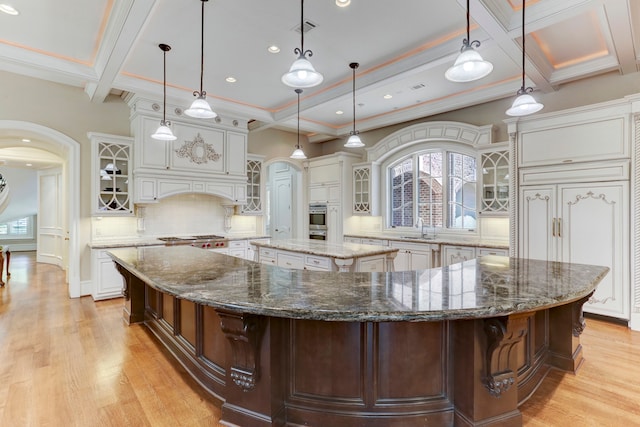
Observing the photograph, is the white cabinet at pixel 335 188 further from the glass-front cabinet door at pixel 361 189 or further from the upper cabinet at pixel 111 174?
the upper cabinet at pixel 111 174

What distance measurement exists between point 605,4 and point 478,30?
950mm

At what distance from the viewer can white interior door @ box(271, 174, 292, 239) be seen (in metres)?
7.98

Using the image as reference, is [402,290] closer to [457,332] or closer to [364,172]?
[457,332]

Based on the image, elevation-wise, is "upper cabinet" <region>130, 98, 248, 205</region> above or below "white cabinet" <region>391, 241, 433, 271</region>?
above

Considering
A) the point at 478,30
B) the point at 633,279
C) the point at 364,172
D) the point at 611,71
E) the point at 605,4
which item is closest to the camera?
the point at 605,4

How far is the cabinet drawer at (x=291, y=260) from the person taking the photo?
4047 millimetres

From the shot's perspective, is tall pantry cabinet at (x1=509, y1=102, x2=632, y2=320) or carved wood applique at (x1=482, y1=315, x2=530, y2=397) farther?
tall pantry cabinet at (x1=509, y1=102, x2=632, y2=320)

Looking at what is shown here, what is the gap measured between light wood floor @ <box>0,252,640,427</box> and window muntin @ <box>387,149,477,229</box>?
2.42m

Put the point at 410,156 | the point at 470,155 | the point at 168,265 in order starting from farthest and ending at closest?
1. the point at 410,156
2. the point at 470,155
3. the point at 168,265

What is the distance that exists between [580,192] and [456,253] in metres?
1.77

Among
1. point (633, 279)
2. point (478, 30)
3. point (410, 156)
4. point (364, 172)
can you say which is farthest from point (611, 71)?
point (364, 172)

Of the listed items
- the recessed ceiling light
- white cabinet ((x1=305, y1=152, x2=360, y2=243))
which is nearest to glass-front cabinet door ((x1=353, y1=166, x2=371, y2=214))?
white cabinet ((x1=305, y1=152, x2=360, y2=243))

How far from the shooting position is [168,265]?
247 centimetres

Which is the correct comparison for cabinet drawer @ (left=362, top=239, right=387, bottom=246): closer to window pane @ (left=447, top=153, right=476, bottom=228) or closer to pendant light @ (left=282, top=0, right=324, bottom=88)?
window pane @ (left=447, top=153, right=476, bottom=228)
